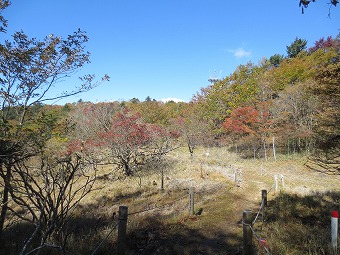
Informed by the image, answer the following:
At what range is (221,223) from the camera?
778 centimetres

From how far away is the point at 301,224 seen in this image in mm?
6566

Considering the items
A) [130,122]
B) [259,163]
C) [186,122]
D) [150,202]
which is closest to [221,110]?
[186,122]

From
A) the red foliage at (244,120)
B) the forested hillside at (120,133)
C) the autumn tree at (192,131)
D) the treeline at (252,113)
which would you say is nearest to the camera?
the forested hillside at (120,133)

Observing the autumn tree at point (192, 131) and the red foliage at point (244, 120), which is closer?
the red foliage at point (244, 120)

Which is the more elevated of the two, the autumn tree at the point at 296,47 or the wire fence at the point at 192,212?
the autumn tree at the point at 296,47

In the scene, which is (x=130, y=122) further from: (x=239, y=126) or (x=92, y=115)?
(x=239, y=126)

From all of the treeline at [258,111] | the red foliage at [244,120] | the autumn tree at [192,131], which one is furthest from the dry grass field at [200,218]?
the autumn tree at [192,131]

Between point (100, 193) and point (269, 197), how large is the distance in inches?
365

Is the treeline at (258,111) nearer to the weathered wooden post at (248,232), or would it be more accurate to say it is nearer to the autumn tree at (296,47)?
the autumn tree at (296,47)

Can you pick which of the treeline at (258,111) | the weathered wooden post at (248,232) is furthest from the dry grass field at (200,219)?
the treeline at (258,111)

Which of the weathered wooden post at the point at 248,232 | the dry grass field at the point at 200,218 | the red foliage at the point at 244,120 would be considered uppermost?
the red foliage at the point at 244,120

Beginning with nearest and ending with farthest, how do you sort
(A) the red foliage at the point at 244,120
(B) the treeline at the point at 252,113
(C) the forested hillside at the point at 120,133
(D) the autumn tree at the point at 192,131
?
(C) the forested hillside at the point at 120,133
(B) the treeline at the point at 252,113
(A) the red foliage at the point at 244,120
(D) the autumn tree at the point at 192,131

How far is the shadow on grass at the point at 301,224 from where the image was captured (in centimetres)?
469

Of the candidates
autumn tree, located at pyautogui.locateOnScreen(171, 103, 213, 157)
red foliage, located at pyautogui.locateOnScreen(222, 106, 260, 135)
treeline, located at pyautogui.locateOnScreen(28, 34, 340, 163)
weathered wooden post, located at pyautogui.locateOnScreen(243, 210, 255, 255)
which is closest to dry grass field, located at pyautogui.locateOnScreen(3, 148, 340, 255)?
weathered wooden post, located at pyautogui.locateOnScreen(243, 210, 255, 255)
